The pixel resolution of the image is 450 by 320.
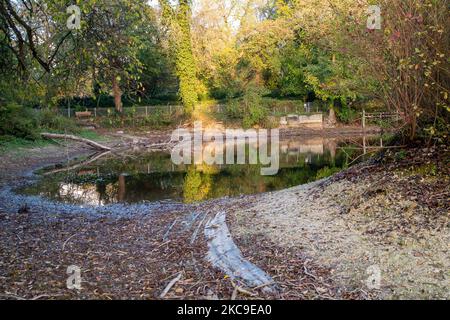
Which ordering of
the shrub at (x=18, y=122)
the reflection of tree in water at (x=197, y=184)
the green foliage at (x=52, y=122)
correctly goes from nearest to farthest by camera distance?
the reflection of tree in water at (x=197, y=184)
the shrub at (x=18, y=122)
the green foliage at (x=52, y=122)

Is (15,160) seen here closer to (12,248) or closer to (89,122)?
(12,248)

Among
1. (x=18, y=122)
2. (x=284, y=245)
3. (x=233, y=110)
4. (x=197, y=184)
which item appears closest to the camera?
(x=284, y=245)

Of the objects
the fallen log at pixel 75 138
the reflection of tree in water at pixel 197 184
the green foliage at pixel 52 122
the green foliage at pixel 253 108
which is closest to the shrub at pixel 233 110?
the green foliage at pixel 253 108

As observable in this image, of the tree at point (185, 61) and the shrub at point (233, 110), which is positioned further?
the shrub at point (233, 110)

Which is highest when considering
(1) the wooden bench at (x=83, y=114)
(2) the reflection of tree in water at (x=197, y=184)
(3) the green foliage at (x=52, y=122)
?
(1) the wooden bench at (x=83, y=114)

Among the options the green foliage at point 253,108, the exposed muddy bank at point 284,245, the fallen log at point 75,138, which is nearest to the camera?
the exposed muddy bank at point 284,245

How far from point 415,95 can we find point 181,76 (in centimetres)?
2755

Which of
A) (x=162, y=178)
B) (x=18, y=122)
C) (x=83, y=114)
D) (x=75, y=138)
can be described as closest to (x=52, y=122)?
(x=75, y=138)

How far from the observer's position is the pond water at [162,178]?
12102 millimetres

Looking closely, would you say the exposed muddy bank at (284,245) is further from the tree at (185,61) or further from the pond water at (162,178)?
the tree at (185,61)

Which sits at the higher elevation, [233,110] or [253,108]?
[253,108]

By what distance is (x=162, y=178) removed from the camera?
15.3 m

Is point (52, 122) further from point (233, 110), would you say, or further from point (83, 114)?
point (233, 110)
